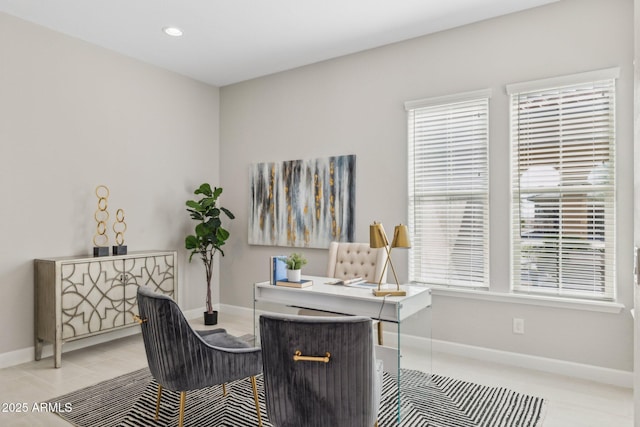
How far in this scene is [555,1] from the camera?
327 cm

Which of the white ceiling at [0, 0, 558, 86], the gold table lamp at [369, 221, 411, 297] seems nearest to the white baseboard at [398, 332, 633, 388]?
the gold table lamp at [369, 221, 411, 297]

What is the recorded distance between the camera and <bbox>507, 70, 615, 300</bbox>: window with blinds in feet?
10.2

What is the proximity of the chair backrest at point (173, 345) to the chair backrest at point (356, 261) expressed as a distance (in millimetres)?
1851

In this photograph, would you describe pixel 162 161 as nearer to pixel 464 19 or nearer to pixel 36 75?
pixel 36 75

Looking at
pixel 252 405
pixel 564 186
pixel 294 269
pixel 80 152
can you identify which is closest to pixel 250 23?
pixel 80 152

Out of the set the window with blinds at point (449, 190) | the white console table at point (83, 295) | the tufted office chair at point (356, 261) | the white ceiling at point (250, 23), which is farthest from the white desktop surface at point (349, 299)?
the white ceiling at point (250, 23)

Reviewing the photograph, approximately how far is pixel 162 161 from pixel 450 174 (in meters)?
3.14

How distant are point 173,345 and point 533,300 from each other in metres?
2.76

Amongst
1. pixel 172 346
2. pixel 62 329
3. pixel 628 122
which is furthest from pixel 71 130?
pixel 628 122

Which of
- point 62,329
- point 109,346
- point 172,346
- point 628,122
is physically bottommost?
point 109,346

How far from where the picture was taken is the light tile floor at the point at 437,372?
2562mm

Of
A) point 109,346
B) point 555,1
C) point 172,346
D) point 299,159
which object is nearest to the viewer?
point 172,346

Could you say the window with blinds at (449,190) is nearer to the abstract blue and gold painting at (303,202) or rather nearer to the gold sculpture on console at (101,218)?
the abstract blue and gold painting at (303,202)

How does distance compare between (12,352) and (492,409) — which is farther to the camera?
(12,352)
